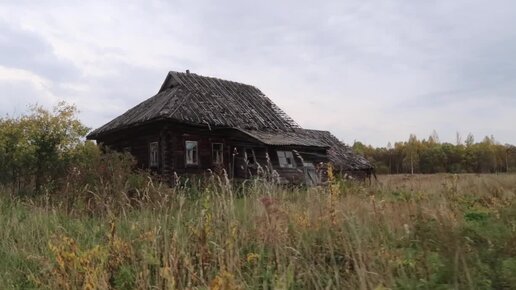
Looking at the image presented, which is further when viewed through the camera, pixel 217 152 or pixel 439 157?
pixel 439 157

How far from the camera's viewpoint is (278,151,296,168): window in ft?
68.9

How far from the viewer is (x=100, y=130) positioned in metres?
23.9

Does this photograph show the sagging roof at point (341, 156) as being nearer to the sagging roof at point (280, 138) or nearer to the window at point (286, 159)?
the sagging roof at point (280, 138)

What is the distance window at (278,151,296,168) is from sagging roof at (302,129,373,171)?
21.8ft

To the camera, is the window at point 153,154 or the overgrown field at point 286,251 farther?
the window at point 153,154

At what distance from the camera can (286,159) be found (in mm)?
21406

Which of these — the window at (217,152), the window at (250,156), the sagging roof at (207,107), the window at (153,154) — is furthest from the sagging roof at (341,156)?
the window at (153,154)

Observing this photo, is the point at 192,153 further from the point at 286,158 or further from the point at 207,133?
the point at 286,158

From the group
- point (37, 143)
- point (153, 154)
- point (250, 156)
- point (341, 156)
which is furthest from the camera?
point (341, 156)

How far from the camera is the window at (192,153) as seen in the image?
1991 cm

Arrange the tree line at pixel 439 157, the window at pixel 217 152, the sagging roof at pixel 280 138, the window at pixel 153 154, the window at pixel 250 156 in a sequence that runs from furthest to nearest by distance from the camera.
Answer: the tree line at pixel 439 157
the window at pixel 217 152
the window at pixel 250 156
the window at pixel 153 154
the sagging roof at pixel 280 138

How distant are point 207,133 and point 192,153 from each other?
1180 mm

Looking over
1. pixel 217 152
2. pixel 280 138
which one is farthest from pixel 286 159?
pixel 217 152

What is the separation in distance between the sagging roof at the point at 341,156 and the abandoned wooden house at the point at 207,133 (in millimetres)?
5839
